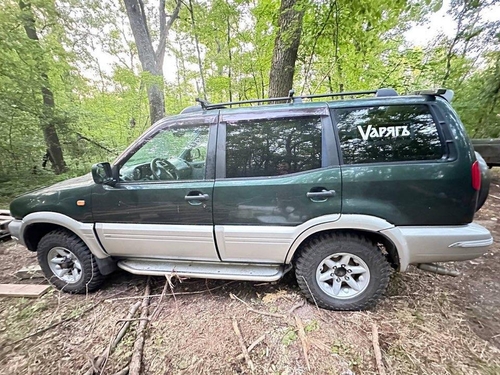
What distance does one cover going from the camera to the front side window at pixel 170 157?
92.7 inches

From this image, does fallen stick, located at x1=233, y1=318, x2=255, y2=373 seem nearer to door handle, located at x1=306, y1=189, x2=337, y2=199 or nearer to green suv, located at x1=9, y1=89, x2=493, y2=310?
green suv, located at x1=9, y1=89, x2=493, y2=310

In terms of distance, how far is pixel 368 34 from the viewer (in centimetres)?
496

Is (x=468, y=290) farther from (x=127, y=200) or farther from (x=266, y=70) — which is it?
(x=266, y=70)

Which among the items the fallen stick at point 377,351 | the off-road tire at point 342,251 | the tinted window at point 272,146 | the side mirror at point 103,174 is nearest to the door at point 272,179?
the tinted window at point 272,146

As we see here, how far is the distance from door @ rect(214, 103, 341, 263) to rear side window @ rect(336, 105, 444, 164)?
0.16m

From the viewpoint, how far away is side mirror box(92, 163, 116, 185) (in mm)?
2275

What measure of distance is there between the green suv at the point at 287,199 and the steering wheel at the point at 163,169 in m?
0.01

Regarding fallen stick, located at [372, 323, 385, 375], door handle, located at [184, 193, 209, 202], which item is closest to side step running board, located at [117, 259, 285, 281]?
door handle, located at [184, 193, 209, 202]

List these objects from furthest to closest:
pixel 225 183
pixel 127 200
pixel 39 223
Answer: pixel 39 223 → pixel 127 200 → pixel 225 183

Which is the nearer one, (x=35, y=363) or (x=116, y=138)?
(x=35, y=363)

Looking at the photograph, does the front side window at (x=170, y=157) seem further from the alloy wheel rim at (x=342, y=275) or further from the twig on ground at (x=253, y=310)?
the alloy wheel rim at (x=342, y=275)

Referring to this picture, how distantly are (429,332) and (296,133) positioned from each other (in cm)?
200

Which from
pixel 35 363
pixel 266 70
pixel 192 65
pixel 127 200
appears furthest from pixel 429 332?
pixel 192 65

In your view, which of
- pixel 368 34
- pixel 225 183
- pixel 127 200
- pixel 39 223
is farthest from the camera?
pixel 368 34
